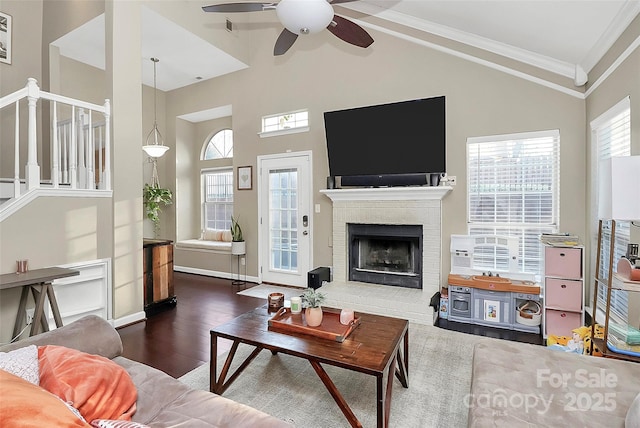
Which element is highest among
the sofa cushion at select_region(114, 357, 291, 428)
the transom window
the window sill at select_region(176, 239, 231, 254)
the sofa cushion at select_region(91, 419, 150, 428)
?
the transom window

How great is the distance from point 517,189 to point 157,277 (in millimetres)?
4563

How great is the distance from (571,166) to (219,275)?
5.45m

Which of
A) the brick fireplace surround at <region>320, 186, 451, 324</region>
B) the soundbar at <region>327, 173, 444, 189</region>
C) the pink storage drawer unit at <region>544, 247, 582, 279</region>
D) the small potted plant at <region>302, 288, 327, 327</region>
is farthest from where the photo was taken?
the soundbar at <region>327, 173, 444, 189</region>

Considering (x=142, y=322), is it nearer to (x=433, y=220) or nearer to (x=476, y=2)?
(x=433, y=220)

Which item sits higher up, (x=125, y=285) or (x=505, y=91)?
(x=505, y=91)

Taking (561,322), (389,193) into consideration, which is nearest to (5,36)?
(389,193)

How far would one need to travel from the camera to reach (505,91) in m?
3.83

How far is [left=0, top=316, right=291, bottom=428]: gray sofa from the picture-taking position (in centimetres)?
129

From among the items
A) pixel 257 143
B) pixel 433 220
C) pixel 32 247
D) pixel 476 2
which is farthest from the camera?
pixel 257 143

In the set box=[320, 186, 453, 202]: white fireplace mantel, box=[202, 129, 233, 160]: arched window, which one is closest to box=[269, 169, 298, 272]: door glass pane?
box=[320, 186, 453, 202]: white fireplace mantel

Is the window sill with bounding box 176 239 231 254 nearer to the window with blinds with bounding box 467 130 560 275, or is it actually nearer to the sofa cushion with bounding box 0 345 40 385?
the window with blinds with bounding box 467 130 560 275

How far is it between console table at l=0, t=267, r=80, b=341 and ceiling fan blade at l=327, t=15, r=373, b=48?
10.1 ft

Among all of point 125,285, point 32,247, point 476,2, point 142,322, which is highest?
point 476,2

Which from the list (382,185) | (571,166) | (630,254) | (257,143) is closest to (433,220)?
(382,185)
